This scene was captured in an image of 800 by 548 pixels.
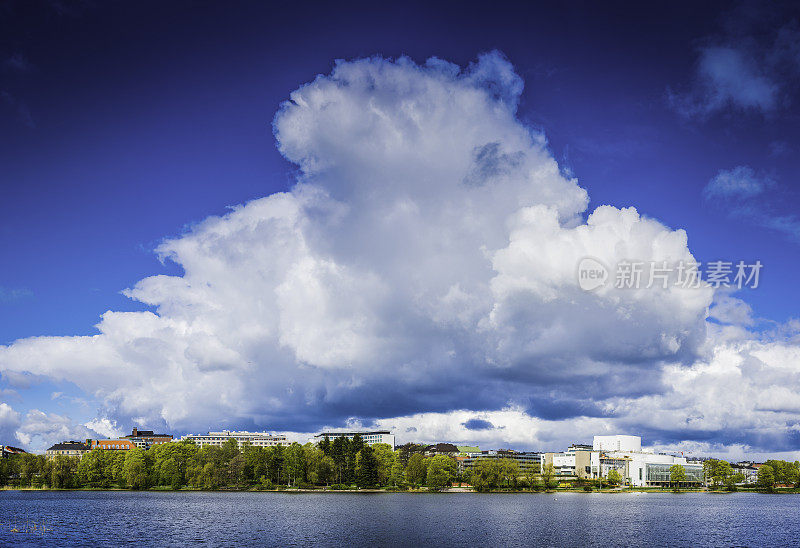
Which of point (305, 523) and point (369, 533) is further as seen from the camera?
point (305, 523)

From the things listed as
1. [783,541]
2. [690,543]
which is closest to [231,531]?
[690,543]

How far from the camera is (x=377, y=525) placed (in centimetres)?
10588

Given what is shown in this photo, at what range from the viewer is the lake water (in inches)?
3410

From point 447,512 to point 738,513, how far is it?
230 feet

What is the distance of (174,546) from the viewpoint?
Answer: 7962cm

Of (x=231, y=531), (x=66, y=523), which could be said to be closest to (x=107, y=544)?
(x=231, y=531)

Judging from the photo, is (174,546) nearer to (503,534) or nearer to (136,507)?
(503,534)

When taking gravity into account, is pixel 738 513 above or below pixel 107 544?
below

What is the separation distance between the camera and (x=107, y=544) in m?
79.5

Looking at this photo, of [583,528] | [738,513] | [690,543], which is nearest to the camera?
[690,543]

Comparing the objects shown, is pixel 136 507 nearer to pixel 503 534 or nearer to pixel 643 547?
pixel 503 534

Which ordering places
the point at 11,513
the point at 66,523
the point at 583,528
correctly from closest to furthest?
the point at 66,523
the point at 583,528
the point at 11,513

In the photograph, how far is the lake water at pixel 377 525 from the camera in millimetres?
86625

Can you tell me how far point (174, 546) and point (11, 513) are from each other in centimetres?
5864
